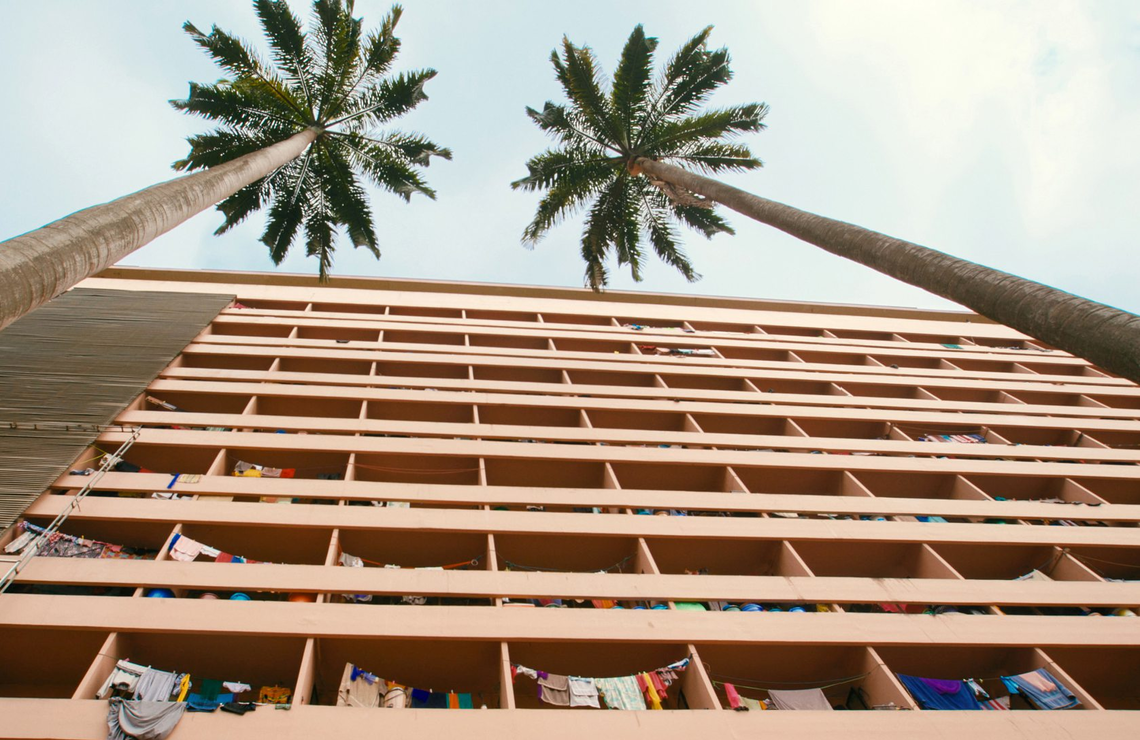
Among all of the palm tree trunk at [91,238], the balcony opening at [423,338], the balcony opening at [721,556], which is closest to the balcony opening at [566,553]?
the balcony opening at [721,556]

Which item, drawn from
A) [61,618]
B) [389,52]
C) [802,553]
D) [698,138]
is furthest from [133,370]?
[698,138]

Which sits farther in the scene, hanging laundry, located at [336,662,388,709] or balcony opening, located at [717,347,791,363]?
balcony opening, located at [717,347,791,363]

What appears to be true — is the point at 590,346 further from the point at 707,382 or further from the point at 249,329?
the point at 249,329

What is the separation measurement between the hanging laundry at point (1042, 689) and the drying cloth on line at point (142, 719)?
975cm

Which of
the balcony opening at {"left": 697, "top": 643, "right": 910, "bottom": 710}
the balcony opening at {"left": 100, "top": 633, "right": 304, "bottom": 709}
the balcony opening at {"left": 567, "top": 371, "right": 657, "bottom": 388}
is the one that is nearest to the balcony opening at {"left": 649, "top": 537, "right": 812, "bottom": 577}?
the balcony opening at {"left": 697, "top": 643, "right": 910, "bottom": 710}

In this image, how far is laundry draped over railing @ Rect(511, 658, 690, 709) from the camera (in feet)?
25.8

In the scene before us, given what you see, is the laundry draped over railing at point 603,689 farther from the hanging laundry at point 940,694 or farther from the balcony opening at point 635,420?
the balcony opening at point 635,420

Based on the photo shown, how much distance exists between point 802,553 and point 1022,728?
3.65 meters

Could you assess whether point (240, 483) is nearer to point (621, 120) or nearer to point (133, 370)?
point (133, 370)

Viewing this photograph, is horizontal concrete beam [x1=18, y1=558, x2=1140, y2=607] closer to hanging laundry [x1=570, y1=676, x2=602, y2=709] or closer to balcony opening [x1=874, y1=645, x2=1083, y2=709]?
balcony opening [x1=874, y1=645, x2=1083, y2=709]

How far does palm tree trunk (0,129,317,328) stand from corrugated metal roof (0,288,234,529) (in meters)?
3.37

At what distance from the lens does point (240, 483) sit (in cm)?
1028

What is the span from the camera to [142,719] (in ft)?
21.4

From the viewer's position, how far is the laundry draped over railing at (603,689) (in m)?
7.86
